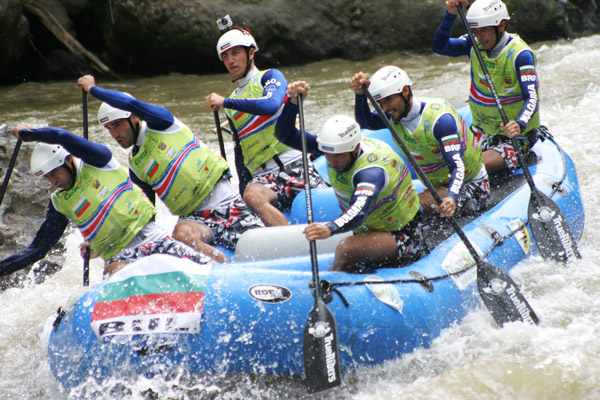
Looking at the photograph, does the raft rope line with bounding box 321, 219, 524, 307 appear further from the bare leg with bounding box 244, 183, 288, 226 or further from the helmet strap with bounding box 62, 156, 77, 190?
the helmet strap with bounding box 62, 156, 77, 190

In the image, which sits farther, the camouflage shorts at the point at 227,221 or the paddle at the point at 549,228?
the paddle at the point at 549,228

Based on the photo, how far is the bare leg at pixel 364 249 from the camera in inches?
167

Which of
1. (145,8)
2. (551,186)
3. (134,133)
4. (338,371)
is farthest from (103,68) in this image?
(338,371)

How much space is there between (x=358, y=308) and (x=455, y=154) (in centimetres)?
131

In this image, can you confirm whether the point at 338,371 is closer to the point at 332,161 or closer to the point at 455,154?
the point at 332,161

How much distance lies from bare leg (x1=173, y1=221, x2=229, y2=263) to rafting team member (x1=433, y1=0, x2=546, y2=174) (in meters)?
2.30

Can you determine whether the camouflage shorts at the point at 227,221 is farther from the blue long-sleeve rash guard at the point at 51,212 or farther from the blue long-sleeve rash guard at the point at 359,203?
the blue long-sleeve rash guard at the point at 359,203

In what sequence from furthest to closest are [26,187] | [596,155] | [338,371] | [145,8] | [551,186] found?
[145,8] < [596,155] < [26,187] < [551,186] < [338,371]

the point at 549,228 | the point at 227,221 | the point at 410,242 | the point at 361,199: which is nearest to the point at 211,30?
the point at 227,221

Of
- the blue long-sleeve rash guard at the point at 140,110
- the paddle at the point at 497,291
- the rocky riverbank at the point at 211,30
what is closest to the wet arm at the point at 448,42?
the paddle at the point at 497,291

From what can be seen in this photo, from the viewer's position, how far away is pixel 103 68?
40.9ft

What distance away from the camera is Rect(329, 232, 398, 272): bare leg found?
4250 millimetres

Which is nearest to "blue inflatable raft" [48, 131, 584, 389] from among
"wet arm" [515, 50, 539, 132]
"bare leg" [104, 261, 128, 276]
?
"bare leg" [104, 261, 128, 276]

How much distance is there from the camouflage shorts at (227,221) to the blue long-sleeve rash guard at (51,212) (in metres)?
0.82
